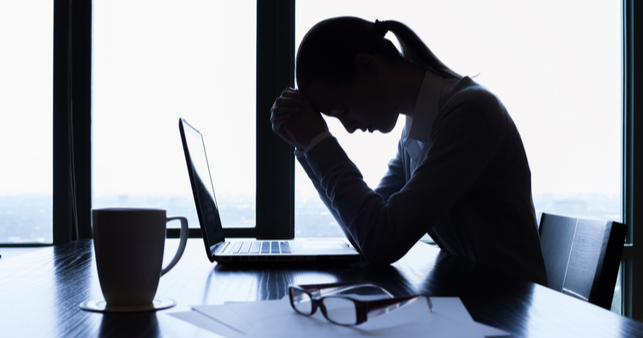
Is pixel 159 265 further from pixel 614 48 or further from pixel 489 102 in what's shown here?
pixel 614 48

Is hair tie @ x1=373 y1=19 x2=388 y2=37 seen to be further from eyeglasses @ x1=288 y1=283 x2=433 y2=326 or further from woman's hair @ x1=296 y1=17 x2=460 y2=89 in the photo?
eyeglasses @ x1=288 y1=283 x2=433 y2=326

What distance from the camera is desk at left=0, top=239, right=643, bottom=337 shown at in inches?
15.6

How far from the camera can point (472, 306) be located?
1.57ft

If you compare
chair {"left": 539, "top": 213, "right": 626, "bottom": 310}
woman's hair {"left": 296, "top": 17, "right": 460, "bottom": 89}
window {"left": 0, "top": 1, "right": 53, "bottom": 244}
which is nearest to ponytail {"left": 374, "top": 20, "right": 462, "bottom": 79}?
woman's hair {"left": 296, "top": 17, "right": 460, "bottom": 89}

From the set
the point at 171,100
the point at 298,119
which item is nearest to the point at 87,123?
the point at 171,100

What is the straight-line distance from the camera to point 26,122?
1839 mm

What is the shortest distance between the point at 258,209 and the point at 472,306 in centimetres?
151

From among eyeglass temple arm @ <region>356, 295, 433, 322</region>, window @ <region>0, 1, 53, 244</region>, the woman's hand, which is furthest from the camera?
window @ <region>0, 1, 53, 244</region>

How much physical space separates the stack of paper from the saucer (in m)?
0.06

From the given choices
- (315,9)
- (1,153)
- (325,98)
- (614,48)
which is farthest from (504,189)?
(1,153)

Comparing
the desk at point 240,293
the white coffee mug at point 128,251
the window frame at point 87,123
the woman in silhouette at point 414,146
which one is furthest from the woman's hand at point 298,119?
the window frame at point 87,123

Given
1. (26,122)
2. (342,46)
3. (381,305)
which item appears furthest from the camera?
(26,122)

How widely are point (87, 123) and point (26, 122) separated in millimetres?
240

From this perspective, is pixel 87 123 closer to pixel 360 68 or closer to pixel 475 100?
pixel 360 68
